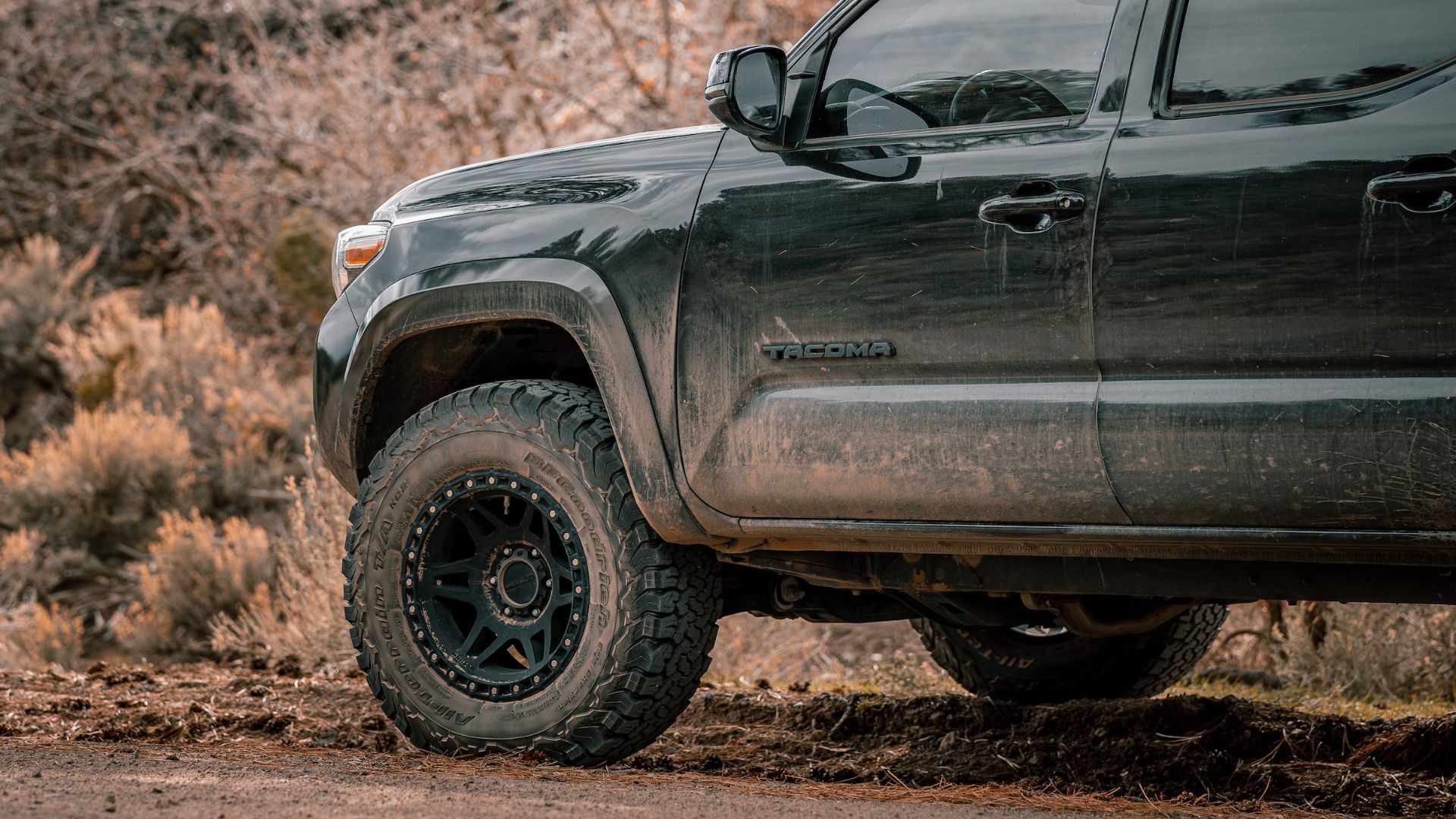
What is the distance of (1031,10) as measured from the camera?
3.60 metres

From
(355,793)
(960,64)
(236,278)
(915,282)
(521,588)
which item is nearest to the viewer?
(355,793)

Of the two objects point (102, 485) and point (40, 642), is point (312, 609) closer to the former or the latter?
point (40, 642)

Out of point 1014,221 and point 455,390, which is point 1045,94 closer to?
point 1014,221

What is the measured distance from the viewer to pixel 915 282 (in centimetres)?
343

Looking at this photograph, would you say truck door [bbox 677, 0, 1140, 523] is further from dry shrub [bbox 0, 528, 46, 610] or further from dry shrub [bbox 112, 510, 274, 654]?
dry shrub [bbox 0, 528, 46, 610]

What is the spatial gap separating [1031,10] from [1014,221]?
597 millimetres

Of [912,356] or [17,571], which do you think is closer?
[912,356]

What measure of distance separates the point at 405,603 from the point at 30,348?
10383 mm

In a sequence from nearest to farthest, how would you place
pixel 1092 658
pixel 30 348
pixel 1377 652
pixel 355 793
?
pixel 355 793, pixel 1092 658, pixel 1377 652, pixel 30 348

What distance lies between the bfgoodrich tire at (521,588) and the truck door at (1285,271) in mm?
1219

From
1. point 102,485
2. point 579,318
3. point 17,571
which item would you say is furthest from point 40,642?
point 579,318

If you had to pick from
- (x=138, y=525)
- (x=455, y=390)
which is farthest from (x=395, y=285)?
(x=138, y=525)

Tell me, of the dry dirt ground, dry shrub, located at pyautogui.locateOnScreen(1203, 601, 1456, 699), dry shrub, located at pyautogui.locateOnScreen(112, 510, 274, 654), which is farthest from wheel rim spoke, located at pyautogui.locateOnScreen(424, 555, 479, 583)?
dry shrub, located at pyautogui.locateOnScreen(112, 510, 274, 654)

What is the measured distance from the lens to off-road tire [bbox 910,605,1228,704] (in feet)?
16.1
